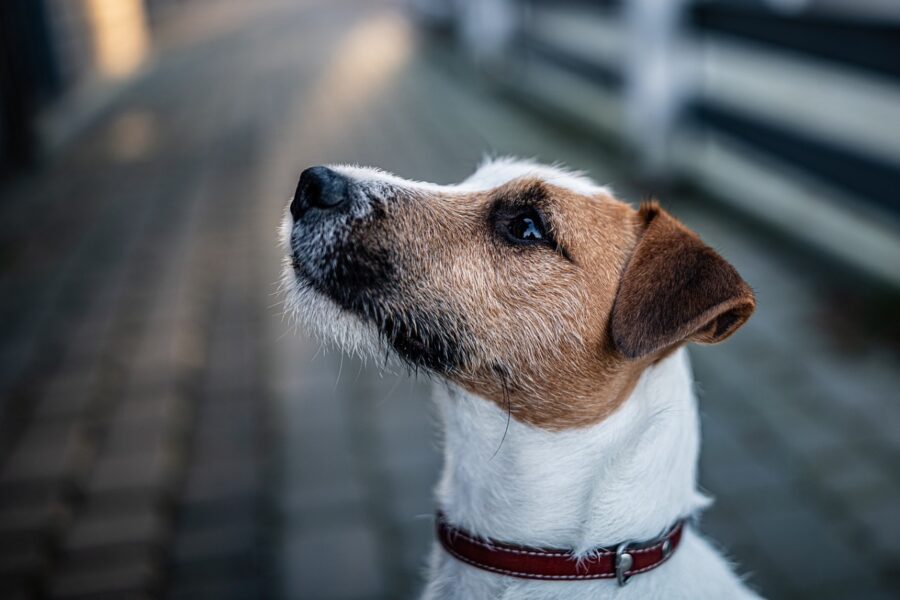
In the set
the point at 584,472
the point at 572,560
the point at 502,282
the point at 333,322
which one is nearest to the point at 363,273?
the point at 333,322

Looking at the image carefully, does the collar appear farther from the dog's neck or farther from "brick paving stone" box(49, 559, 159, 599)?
"brick paving stone" box(49, 559, 159, 599)

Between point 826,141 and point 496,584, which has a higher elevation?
point 826,141

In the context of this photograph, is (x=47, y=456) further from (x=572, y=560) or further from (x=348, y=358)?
(x=572, y=560)

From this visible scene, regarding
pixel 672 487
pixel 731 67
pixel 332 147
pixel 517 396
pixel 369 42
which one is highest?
pixel 369 42

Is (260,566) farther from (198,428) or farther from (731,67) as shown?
(731,67)

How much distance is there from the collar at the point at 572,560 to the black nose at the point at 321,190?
2.89 ft

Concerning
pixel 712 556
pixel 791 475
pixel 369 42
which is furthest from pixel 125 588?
pixel 369 42

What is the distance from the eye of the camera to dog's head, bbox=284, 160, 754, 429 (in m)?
1.98

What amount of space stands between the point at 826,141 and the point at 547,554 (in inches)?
185

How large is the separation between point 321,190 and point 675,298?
0.87 metres

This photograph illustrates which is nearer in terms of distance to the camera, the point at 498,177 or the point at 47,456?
the point at 498,177

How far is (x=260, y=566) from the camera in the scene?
→ 10.5ft

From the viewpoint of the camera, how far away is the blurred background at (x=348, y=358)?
3.31 metres

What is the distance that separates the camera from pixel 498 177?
2289 mm
